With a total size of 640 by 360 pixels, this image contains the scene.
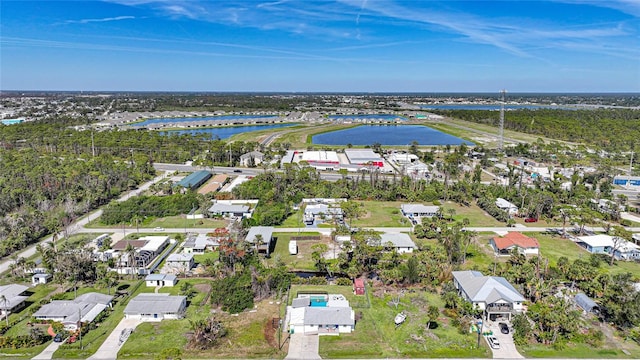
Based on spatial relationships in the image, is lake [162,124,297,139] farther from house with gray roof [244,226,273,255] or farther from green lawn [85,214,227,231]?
house with gray roof [244,226,273,255]

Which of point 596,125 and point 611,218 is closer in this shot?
point 611,218

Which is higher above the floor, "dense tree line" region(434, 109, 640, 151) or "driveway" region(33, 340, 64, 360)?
"dense tree line" region(434, 109, 640, 151)

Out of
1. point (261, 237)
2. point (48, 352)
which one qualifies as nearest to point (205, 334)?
point (48, 352)

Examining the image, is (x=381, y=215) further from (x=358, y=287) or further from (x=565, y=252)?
(x=358, y=287)

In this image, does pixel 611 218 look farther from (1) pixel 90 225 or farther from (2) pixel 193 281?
(1) pixel 90 225

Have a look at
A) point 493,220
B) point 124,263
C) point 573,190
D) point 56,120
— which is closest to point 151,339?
point 124,263

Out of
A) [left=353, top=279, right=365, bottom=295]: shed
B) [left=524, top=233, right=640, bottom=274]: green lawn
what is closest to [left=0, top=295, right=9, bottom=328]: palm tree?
[left=353, top=279, right=365, bottom=295]: shed
